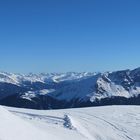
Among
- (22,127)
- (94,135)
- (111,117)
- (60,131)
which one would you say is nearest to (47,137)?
(22,127)

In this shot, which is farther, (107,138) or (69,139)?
(107,138)

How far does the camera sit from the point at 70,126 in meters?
23.1

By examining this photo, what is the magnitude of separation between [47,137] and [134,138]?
590cm

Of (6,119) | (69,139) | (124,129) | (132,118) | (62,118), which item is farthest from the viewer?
(132,118)

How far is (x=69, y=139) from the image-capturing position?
65.2ft

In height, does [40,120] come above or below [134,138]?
above

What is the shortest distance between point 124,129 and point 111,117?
5.04 m

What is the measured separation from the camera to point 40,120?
25188mm

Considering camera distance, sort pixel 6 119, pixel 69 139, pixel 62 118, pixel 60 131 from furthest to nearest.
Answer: pixel 62 118, pixel 60 131, pixel 69 139, pixel 6 119

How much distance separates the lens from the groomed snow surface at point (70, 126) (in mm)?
17534

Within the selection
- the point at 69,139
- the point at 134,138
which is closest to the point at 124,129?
the point at 134,138

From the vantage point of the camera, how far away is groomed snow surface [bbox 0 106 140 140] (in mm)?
17534

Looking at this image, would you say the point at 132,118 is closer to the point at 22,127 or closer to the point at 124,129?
the point at 124,129

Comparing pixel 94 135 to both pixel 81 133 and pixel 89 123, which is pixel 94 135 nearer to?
pixel 81 133
